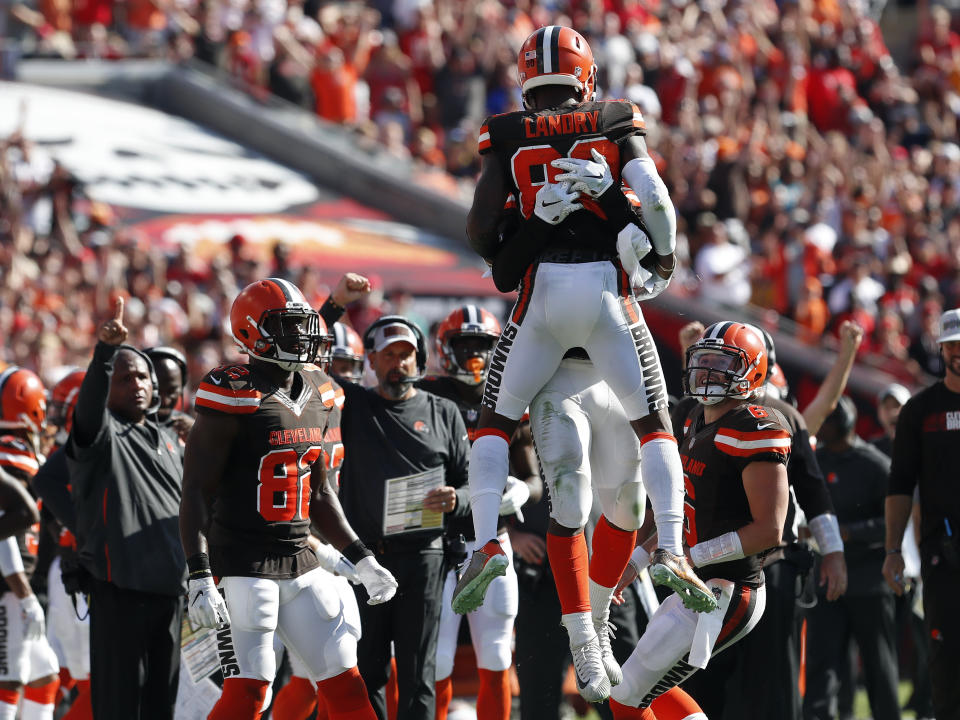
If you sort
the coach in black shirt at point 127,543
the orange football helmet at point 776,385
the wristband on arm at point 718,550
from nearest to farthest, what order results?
the wristband on arm at point 718,550 < the coach in black shirt at point 127,543 < the orange football helmet at point 776,385

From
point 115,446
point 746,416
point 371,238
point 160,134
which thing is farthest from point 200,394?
point 160,134

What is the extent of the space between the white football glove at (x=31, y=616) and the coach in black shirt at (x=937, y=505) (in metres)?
4.13

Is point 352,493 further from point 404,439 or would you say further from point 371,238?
point 371,238

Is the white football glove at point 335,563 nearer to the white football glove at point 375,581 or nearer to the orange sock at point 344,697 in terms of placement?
the white football glove at point 375,581

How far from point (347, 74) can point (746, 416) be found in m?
12.7

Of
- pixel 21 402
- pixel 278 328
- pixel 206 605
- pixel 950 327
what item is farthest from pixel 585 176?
pixel 21 402

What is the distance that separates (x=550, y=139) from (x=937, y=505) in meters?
3.01

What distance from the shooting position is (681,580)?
220 inches

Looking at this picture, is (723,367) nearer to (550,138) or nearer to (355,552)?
(550,138)

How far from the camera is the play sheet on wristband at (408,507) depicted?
764 cm

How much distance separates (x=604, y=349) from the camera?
5797 millimetres

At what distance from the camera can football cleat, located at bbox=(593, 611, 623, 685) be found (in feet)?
19.7

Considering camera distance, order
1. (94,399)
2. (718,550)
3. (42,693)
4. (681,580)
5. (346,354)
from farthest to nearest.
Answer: (346,354) < (42,693) < (94,399) < (718,550) < (681,580)

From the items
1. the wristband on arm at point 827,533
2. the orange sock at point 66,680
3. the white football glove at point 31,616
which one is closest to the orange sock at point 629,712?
the wristband on arm at point 827,533
